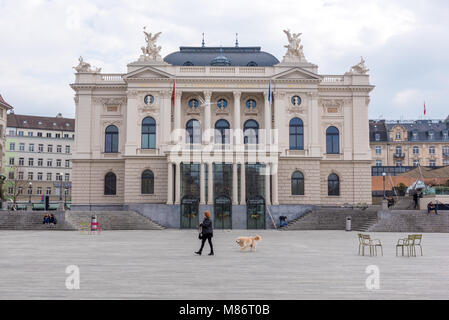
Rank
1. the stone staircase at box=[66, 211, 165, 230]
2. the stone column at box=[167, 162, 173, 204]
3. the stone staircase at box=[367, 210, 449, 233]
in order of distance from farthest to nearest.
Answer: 1. the stone column at box=[167, 162, 173, 204]
2. the stone staircase at box=[66, 211, 165, 230]
3. the stone staircase at box=[367, 210, 449, 233]

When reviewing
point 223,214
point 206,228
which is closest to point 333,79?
point 223,214

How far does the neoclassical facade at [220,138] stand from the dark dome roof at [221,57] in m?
0.24

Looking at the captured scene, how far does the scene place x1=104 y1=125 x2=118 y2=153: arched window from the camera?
58.1 m

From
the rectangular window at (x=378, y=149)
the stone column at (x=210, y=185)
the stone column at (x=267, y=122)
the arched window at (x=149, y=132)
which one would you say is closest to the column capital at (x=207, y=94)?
the stone column at (x=267, y=122)

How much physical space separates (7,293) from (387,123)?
109m

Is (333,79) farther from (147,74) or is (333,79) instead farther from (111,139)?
(111,139)

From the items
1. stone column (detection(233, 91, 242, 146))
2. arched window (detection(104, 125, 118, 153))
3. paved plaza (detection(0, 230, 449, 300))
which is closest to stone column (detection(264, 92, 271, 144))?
stone column (detection(233, 91, 242, 146))

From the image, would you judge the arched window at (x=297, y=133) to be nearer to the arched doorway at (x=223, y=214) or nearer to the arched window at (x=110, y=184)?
the arched doorway at (x=223, y=214)

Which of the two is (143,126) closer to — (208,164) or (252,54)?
(208,164)

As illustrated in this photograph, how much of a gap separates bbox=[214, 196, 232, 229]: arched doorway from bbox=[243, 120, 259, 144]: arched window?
25.8 ft

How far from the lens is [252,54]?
61.2m

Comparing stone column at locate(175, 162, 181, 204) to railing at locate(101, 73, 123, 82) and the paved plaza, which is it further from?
the paved plaza

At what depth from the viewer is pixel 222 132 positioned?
5772cm

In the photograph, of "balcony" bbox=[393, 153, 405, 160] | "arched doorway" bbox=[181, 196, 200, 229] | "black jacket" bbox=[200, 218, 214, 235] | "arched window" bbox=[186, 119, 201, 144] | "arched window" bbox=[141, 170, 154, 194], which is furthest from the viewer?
"balcony" bbox=[393, 153, 405, 160]
